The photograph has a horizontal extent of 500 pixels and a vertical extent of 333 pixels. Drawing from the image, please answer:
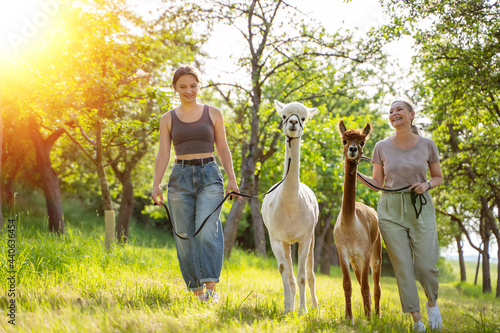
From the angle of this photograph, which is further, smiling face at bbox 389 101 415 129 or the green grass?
smiling face at bbox 389 101 415 129

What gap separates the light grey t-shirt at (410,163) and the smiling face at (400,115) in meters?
0.25

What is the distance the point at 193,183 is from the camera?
15.1 ft

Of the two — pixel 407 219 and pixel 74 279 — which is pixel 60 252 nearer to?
pixel 74 279

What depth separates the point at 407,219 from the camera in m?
4.75

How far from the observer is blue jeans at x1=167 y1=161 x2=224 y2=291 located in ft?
15.1

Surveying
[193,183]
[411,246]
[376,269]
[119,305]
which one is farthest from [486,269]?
[119,305]

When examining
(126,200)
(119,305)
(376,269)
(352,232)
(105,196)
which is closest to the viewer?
(119,305)

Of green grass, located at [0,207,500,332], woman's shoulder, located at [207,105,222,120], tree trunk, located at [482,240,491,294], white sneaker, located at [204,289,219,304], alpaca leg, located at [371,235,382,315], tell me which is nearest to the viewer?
green grass, located at [0,207,500,332]

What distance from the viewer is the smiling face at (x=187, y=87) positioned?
4574 millimetres

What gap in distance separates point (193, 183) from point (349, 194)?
173 cm

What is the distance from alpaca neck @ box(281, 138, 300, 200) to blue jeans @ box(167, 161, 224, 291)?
2.72 feet

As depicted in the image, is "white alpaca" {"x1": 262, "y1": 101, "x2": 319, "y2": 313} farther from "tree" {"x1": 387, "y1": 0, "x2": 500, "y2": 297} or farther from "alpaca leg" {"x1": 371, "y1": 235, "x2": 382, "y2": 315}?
"tree" {"x1": 387, "y1": 0, "x2": 500, "y2": 297}

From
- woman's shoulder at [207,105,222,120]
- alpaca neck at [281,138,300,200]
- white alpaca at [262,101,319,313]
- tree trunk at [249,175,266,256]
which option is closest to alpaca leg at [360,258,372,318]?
white alpaca at [262,101,319,313]

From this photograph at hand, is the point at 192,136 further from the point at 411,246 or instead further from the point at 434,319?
the point at 434,319
